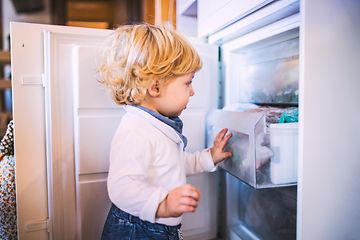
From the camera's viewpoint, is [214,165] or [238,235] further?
[238,235]

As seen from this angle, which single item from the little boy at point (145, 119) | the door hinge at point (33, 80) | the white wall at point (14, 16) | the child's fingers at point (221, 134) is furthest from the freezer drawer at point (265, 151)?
the white wall at point (14, 16)

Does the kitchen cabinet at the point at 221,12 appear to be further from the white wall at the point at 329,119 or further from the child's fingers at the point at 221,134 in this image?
the child's fingers at the point at 221,134

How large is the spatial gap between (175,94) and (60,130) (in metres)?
0.37

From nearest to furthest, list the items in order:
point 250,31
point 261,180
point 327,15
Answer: point 327,15
point 261,180
point 250,31

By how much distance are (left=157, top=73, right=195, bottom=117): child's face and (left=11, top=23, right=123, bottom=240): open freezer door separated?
7.5 inches

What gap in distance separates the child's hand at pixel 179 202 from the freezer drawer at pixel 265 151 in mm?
230

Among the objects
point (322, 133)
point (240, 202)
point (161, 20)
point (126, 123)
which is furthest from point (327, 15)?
point (161, 20)

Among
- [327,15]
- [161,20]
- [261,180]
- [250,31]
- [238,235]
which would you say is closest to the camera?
[327,15]

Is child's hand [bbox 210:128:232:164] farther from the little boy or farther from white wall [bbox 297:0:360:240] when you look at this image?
white wall [bbox 297:0:360:240]

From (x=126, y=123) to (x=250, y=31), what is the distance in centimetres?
48

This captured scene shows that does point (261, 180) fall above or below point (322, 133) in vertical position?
below

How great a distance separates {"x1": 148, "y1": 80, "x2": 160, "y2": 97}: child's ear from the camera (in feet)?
2.47

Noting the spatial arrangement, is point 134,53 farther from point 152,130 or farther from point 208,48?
point 208,48

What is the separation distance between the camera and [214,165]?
0.94m
